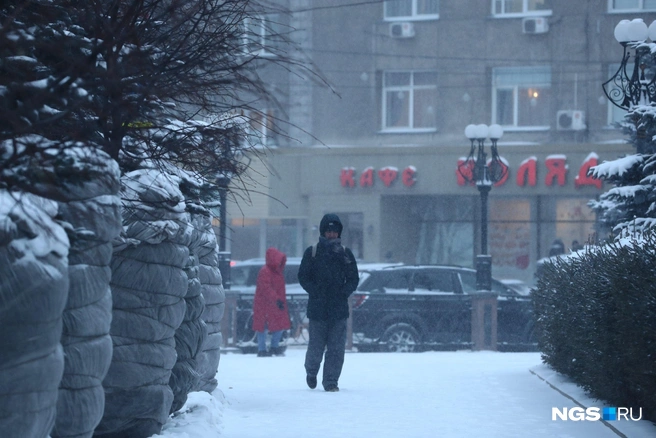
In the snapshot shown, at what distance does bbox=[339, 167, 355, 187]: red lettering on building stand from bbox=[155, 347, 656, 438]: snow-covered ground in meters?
15.7

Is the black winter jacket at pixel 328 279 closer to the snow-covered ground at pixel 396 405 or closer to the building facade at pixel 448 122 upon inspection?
the snow-covered ground at pixel 396 405

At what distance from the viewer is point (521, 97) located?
95.3 ft

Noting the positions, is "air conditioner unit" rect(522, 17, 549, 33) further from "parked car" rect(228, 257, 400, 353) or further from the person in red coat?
the person in red coat

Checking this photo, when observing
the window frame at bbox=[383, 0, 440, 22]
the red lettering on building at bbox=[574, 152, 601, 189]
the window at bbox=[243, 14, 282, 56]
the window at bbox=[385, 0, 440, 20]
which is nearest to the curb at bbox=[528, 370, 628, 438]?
the window at bbox=[243, 14, 282, 56]

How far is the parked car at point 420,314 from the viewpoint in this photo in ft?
61.4

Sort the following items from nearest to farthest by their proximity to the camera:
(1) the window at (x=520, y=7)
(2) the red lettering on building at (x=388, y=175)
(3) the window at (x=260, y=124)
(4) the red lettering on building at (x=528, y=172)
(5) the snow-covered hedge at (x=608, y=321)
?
1. (3) the window at (x=260, y=124)
2. (5) the snow-covered hedge at (x=608, y=321)
3. (4) the red lettering on building at (x=528, y=172)
4. (1) the window at (x=520, y=7)
5. (2) the red lettering on building at (x=388, y=175)

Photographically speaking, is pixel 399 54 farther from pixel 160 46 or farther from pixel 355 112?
pixel 160 46

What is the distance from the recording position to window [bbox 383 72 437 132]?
1164 inches

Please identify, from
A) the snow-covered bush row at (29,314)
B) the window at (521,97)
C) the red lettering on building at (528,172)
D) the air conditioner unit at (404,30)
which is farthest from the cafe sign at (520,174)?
the snow-covered bush row at (29,314)

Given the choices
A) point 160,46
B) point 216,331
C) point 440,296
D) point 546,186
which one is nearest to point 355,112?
point 546,186

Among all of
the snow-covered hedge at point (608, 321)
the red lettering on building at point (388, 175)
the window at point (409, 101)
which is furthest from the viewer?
the window at point (409, 101)

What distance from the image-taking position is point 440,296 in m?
19.0

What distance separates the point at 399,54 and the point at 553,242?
667cm

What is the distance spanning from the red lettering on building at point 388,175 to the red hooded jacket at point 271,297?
12224mm
